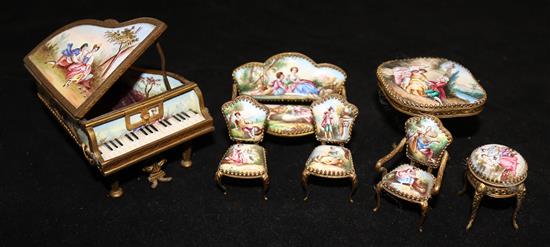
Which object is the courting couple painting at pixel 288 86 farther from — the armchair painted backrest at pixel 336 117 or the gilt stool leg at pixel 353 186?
the gilt stool leg at pixel 353 186

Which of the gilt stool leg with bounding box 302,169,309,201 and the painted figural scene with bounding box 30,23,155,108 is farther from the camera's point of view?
the gilt stool leg with bounding box 302,169,309,201

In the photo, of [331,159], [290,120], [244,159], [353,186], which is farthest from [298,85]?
A: [353,186]

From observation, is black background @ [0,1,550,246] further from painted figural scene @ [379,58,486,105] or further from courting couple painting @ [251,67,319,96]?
painted figural scene @ [379,58,486,105]

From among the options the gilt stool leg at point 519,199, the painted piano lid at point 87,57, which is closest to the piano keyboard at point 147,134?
the painted piano lid at point 87,57

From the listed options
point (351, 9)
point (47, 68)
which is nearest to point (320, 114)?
point (47, 68)

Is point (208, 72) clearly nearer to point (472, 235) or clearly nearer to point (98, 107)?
point (98, 107)

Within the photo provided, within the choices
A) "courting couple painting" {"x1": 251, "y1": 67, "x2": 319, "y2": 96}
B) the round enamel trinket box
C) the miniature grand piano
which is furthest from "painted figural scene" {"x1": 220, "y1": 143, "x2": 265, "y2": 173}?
the round enamel trinket box

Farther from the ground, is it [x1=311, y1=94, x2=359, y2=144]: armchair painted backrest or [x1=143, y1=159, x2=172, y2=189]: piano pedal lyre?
[x1=311, y1=94, x2=359, y2=144]: armchair painted backrest
